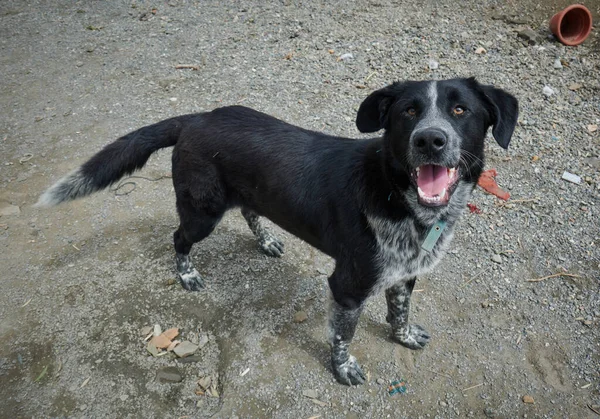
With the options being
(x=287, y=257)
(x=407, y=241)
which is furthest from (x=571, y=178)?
(x=287, y=257)

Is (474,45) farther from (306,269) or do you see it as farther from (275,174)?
(275,174)

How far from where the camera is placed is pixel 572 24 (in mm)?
6625

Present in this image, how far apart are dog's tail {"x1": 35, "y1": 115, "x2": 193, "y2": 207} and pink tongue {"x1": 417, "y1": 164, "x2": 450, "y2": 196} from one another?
181cm

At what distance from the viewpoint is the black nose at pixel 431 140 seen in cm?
229

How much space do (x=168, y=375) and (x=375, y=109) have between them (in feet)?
7.81

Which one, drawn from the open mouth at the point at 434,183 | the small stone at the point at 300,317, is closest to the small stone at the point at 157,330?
the small stone at the point at 300,317

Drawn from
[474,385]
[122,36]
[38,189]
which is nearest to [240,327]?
[474,385]

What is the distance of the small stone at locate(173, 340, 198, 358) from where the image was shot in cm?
355

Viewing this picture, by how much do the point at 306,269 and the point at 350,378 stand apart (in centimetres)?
112

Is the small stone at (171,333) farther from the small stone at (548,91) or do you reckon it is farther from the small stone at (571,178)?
the small stone at (548,91)

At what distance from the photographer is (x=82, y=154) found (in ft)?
18.0

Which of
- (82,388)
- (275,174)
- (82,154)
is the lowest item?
(82,388)

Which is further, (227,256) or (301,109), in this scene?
(301,109)

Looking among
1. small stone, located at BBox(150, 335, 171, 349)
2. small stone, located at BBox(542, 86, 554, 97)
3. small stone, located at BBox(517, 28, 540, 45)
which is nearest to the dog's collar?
small stone, located at BBox(150, 335, 171, 349)
